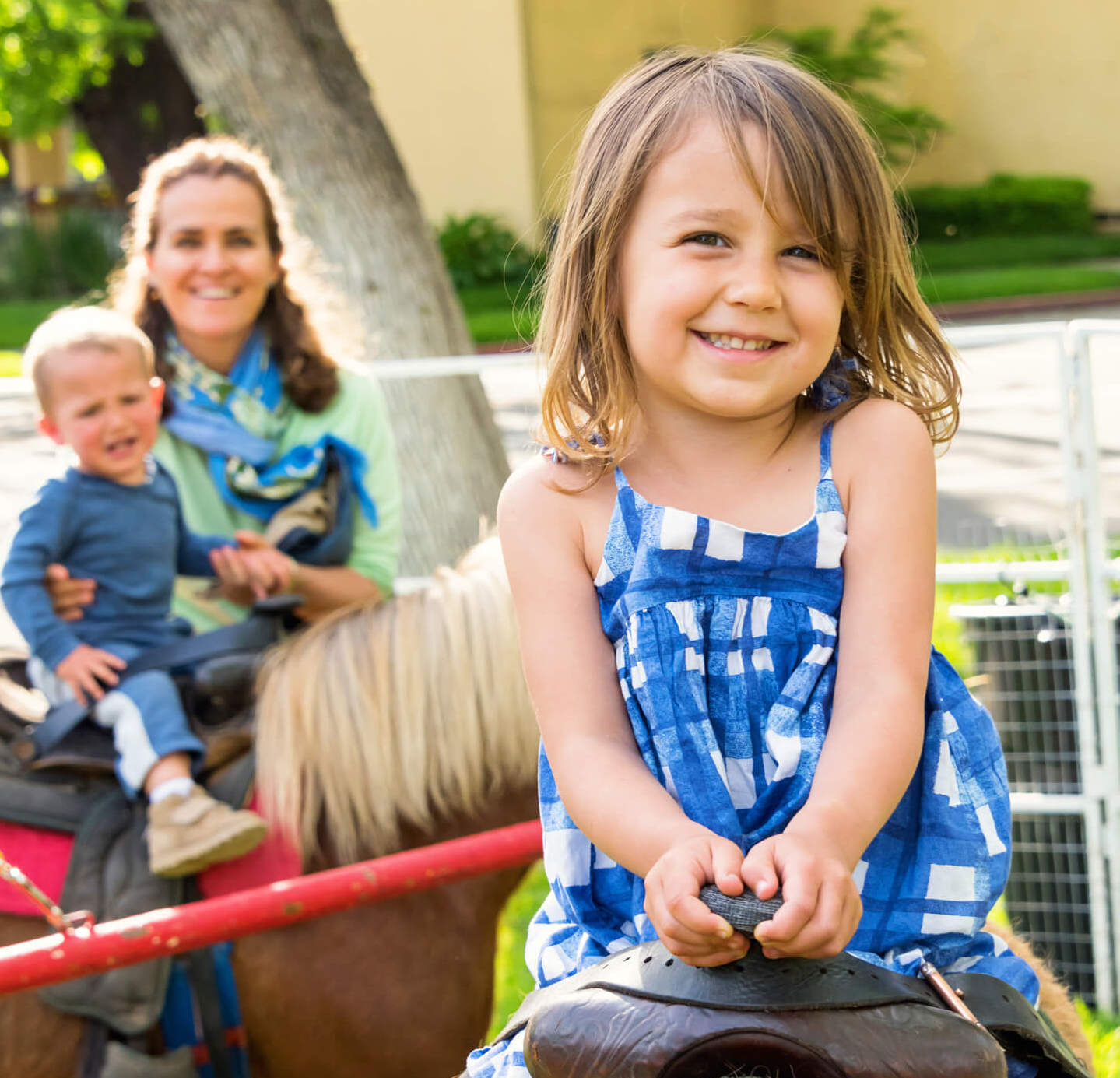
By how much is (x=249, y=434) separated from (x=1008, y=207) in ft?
67.5

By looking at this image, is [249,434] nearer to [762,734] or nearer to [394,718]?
[394,718]

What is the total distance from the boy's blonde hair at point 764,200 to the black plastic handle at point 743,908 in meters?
0.50

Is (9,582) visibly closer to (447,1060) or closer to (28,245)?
(447,1060)

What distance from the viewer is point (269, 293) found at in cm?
333

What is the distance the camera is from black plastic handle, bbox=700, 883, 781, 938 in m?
1.08

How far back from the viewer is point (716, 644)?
1.37 metres

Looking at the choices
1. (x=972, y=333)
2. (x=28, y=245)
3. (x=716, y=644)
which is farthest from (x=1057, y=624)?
(x=28, y=245)

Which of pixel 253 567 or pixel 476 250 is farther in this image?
pixel 476 250

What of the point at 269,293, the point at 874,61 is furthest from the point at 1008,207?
the point at 269,293

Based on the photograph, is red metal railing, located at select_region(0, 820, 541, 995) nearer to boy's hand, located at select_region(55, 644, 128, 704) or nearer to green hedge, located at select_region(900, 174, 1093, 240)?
boy's hand, located at select_region(55, 644, 128, 704)

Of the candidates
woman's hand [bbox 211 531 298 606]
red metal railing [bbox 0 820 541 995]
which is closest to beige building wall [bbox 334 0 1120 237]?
woman's hand [bbox 211 531 298 606]

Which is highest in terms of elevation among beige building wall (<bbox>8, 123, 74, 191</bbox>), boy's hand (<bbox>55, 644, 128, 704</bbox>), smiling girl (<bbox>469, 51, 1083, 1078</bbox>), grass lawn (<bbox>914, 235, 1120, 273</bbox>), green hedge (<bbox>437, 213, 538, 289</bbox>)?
beige building wall (<bbox>8, 123, 74, 191</bbox>)

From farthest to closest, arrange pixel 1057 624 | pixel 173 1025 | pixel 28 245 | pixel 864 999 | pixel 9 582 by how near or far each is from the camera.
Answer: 1. pixel 28 245
2. pixel 1057 624
3. pixel 9 582
4. pixel 173 1025
5. pixel 864 999

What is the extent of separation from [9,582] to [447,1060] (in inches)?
47.9
